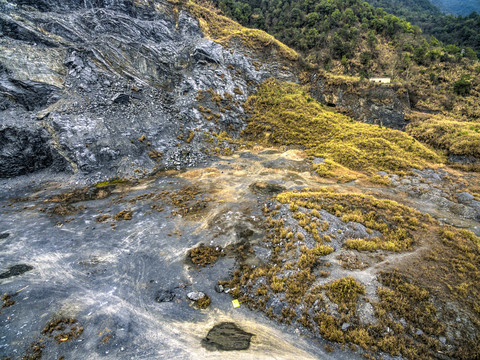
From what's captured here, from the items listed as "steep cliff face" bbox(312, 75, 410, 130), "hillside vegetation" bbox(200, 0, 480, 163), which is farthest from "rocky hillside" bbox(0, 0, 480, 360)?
"hillside vegetation" bbox(200, 0, 480, 163)

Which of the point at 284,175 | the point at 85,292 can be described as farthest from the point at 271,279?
the point at 284,175

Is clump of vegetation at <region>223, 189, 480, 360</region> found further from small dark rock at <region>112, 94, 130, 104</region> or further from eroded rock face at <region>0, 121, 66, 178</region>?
small dark rock at <region>112, 94, 130, 104</region>

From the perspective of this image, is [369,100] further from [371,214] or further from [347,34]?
[371,214]

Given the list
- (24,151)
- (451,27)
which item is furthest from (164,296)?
(451,27)

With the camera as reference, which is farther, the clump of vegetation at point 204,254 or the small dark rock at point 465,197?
the small dark rock at point 465,197

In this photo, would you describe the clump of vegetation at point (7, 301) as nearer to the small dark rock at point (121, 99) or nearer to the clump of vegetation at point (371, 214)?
the clump of vegetation at point (371, 214)

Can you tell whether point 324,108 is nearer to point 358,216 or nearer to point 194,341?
point 358,216

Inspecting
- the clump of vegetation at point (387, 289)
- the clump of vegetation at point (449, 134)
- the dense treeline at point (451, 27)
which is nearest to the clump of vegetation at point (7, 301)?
the clump of vegetation at point (387, 289)
